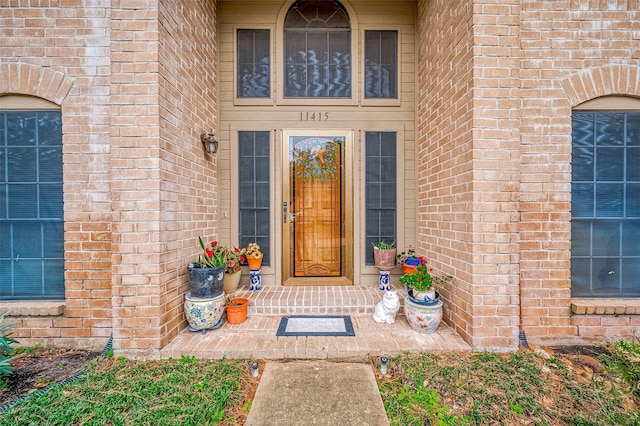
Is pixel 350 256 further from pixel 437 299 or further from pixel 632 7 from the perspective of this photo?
pixel 632 7

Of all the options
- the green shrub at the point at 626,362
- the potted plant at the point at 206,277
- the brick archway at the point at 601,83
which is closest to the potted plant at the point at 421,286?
the green shrub at the point at 626,362

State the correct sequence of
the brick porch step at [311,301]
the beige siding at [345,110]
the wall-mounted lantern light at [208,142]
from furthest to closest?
1. the beige siding at [345,110]
2. the wall-mounted lantern light at [208,142]
3. the brick porch step at [311,301]

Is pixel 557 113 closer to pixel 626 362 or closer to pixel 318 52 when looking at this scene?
pixel 626 362

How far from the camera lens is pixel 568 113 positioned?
2562mm

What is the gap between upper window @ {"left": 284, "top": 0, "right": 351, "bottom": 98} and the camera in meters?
3.64

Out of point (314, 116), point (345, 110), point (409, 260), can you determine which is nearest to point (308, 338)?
point (409, 260)

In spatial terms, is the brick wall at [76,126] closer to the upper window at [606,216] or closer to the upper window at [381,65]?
the upper window at [381,65]

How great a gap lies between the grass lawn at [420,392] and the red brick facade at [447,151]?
0.29 metres

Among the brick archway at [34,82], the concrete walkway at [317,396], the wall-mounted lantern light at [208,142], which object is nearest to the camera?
the concrete walkway at [317,396]

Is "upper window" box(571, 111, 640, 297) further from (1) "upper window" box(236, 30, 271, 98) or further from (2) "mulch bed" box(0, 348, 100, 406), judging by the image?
(2) "mulch bed" box(0, 348, 100, 406)

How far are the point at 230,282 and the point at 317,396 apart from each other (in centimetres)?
175

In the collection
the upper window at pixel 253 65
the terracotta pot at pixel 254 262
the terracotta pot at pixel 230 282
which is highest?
the upper window at pixel 253 65

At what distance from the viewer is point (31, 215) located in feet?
8.63

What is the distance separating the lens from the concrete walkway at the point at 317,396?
1706 millimetres
